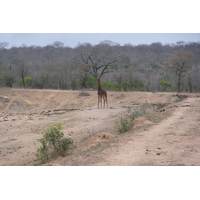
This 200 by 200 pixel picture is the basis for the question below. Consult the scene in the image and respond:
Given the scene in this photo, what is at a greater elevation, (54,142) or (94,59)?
(94,59)

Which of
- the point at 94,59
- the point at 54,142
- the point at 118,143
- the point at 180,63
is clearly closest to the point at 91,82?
the point at 94,59

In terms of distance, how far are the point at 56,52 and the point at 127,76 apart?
3539 centimetres

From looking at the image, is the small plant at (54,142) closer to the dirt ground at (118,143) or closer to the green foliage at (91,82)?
the dirt ground at (118,143)

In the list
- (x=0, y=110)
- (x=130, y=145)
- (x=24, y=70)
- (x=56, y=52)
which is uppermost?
(x=56, y=52)

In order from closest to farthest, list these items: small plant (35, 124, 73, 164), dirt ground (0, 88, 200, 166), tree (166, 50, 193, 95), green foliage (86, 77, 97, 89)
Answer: dirt ground (0, 88, 200, 166) → small plant (35, 124, 73, 164) → tree (166, 50, 193, 95) → green foliage (86, 77, 97, 89)

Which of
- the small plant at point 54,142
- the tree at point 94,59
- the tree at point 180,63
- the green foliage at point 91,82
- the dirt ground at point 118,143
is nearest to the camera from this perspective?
the dirt ground at point 118,143

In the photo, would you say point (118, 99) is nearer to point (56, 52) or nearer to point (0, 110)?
point (0, 110)

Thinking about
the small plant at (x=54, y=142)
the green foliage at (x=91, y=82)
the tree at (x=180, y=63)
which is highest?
the tree at (x=180, y=63)

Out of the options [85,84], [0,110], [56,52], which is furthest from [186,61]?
[56,52]

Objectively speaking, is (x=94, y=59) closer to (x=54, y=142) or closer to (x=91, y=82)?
(x=91, y=82)

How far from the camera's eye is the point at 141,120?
8.66 meters

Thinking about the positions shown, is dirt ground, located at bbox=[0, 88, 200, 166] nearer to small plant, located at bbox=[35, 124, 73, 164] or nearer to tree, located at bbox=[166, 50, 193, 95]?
small plant, located at bbox=[35, 124, 73, 164]

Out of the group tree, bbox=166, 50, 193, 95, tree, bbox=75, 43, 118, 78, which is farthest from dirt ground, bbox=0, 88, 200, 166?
tree, bbox=75, 43, 118, 78

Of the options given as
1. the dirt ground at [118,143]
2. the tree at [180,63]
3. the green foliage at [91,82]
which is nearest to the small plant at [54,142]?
the dirt ground at [118,143]
